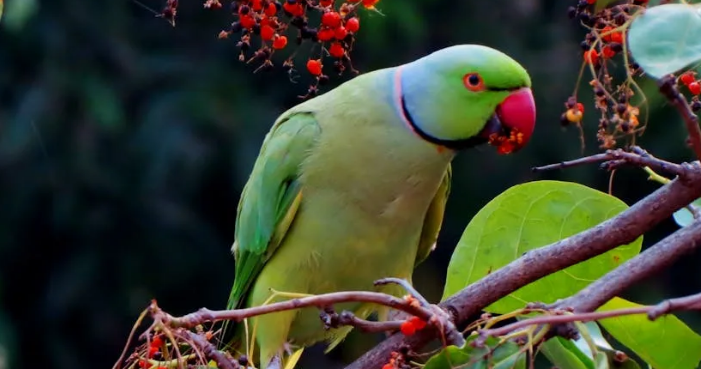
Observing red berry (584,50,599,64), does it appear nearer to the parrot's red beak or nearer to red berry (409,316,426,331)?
red berry (409,316,426,331)

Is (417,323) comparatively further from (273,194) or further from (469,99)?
(273,194)

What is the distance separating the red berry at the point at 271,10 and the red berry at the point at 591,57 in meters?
0.27

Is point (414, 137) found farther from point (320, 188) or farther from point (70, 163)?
point (70, 163)

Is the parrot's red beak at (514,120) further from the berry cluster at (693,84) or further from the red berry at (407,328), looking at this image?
the red berry at (407,328)

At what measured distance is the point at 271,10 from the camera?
40.4 inches

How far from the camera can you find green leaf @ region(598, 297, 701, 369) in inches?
38.4

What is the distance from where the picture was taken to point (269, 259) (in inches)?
60.7

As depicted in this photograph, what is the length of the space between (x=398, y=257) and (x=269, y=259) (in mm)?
179

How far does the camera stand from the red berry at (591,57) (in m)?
0.90

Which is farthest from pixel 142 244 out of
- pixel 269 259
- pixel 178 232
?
pixel 269 259

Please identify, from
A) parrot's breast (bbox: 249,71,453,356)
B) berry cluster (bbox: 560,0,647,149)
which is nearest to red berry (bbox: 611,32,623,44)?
berry cluster (bbox: 560,0,647,149)

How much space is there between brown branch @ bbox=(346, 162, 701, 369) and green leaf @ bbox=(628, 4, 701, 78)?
0.48 ft

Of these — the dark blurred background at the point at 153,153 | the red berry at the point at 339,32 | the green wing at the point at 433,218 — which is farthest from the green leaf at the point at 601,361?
the dark blurred background at the point at 153,153

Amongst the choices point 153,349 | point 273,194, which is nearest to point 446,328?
point 153,349
